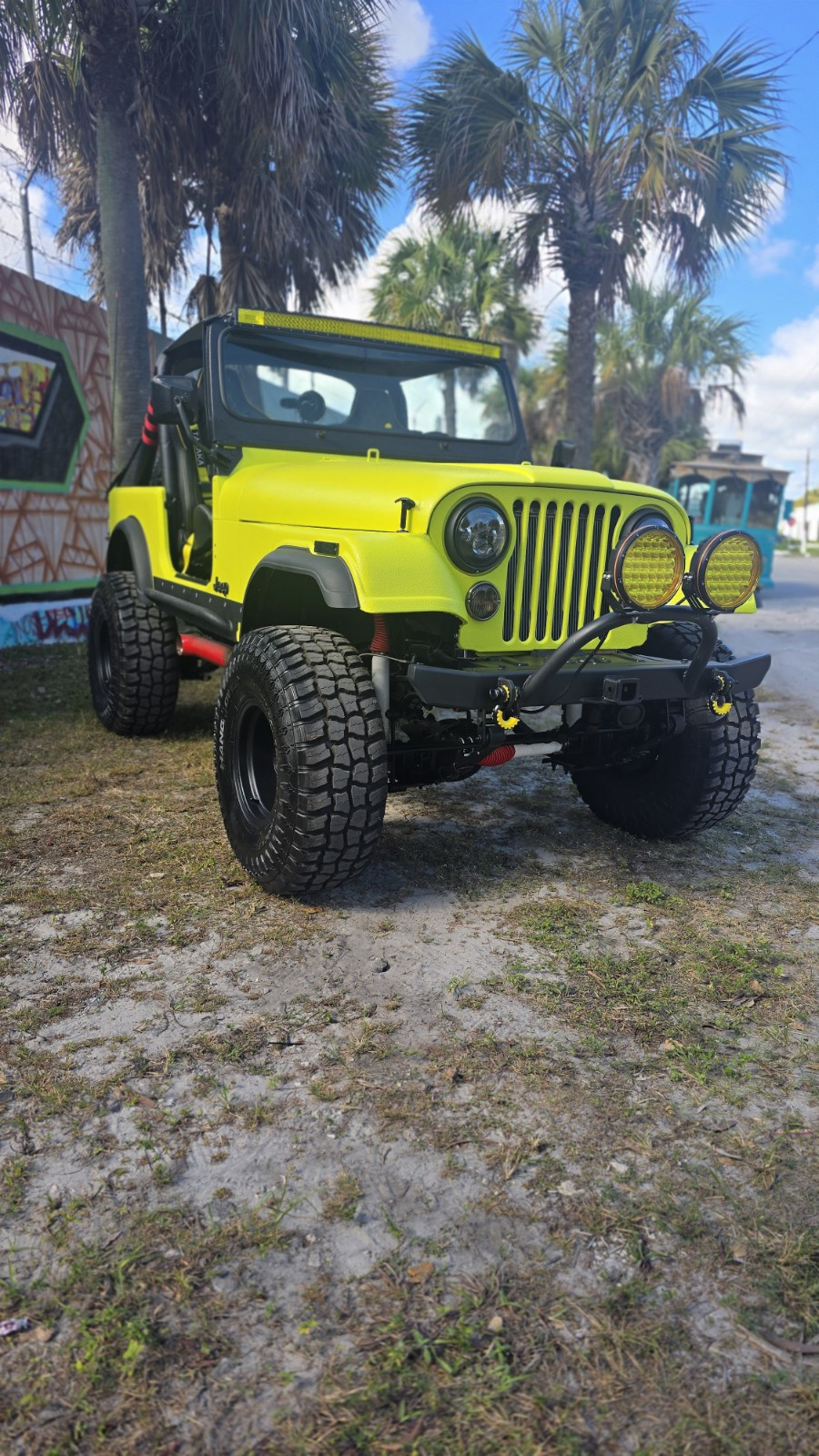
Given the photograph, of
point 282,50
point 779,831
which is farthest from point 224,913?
point 282,50

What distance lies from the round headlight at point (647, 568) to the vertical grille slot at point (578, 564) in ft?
1.29

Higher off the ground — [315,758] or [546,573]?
[546,573]

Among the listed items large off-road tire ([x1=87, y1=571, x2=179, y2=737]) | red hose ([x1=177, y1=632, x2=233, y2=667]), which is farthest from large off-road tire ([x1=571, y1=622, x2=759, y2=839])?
large off-road tire ([x1=87, y1=571, x2=179, y2=737])

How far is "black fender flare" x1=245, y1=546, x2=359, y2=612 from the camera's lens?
3.07 m

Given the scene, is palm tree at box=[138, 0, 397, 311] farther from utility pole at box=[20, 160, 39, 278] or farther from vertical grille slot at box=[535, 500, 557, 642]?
vertical grille slot at box=[535, 500, 557, 642]

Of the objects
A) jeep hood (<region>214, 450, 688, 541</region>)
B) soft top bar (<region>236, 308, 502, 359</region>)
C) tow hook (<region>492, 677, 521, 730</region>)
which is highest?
soft top bar (<region>236, 308, 502, 359</region>)

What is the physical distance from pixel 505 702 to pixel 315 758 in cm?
62

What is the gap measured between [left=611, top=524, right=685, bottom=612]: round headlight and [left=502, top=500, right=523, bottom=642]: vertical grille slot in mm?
388

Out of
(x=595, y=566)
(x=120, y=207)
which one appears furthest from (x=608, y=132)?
(x=595, y=566)

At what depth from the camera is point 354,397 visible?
15.4 feet

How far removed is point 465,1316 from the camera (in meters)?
1.71

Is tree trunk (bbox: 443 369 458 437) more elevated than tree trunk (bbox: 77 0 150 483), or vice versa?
tree trunk (bbox: 77 0 150 483)

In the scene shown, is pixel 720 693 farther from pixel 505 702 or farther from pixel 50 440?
pixel 50 440

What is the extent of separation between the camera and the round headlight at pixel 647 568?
10.1 ft
